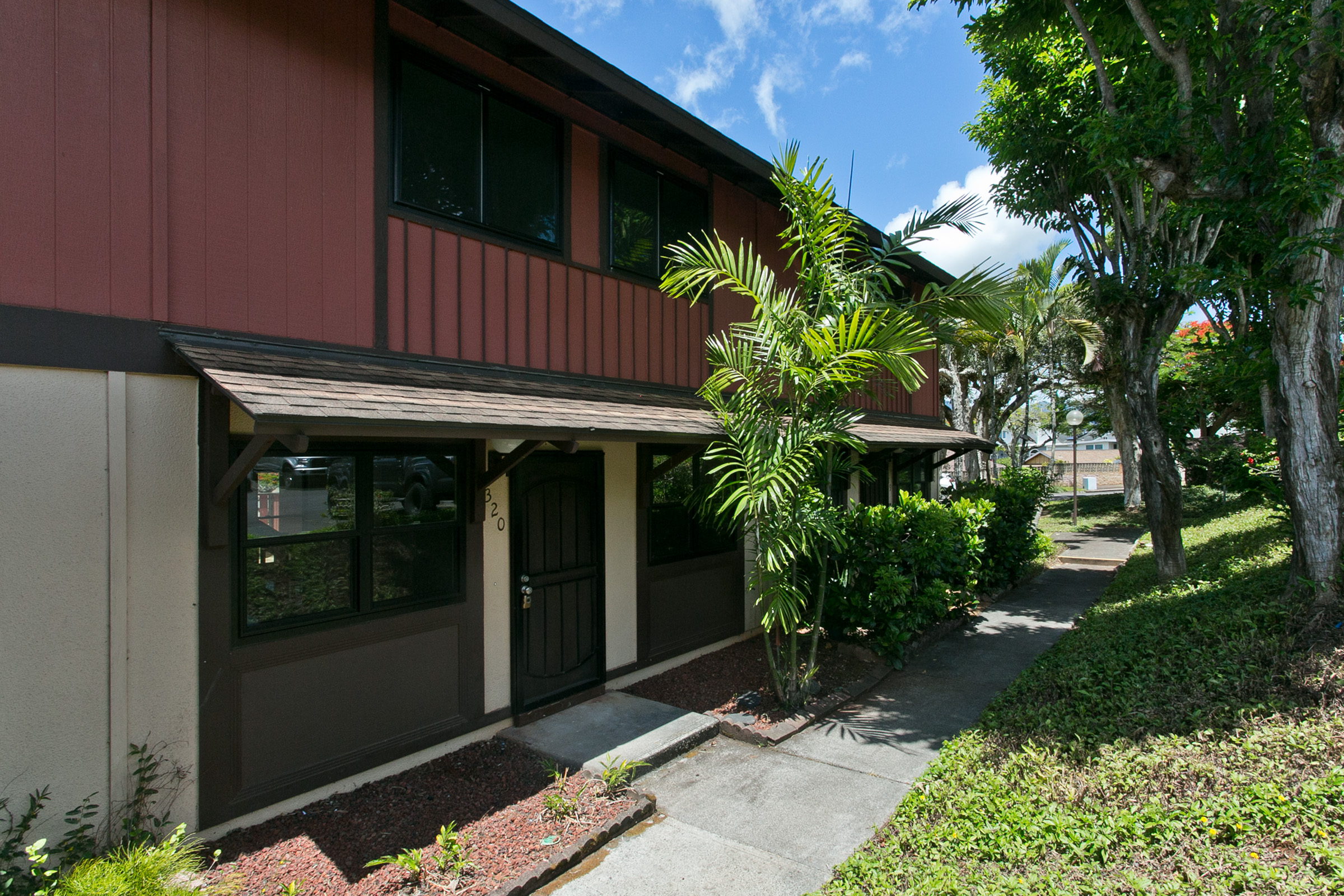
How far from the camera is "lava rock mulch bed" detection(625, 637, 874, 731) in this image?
5965mm

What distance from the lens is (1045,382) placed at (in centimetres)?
2262

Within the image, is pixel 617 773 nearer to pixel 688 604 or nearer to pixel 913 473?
pixel 688 604

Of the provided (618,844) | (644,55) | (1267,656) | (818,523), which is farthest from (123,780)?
(644,55)

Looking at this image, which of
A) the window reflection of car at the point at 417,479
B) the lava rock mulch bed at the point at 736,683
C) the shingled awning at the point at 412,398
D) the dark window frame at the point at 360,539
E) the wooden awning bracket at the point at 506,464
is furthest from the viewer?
the lava rock mulch bed at the point at 736,683

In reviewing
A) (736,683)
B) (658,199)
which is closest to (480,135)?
(658,199)

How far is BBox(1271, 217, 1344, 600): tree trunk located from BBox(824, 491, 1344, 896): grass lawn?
1.68 ft

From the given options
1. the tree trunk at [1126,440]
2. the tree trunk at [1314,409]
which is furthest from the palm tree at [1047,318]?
the tree trunk at [1314,409]

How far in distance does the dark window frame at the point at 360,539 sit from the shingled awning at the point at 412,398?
0.48 m

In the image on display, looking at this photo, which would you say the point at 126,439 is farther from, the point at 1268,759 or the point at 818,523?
the point at 1268,759

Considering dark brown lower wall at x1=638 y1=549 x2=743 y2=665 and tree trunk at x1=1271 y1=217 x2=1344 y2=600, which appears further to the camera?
dark brown lower wall at x1=638 y1=549 x2=743 y2=665

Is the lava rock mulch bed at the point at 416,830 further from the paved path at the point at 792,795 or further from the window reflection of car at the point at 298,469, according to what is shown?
the window reflection of car at the point at 298,469

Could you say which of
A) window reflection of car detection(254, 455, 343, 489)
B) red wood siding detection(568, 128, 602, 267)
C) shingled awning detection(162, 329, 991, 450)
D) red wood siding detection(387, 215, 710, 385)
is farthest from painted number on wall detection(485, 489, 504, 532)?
red wood siding detection(568, 128, 602, 267)

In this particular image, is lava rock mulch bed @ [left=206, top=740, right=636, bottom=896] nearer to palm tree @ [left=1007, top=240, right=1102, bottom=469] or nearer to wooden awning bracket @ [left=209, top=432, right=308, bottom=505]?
wooden awning bracket @ [left=209, top=432, right=308, bottom=505]

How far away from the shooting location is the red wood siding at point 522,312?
4973mm
